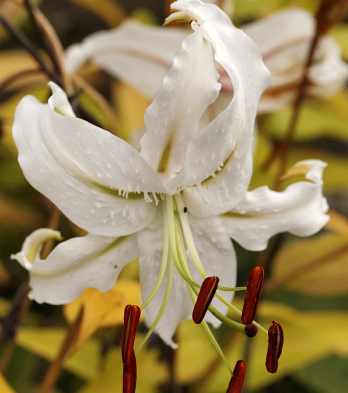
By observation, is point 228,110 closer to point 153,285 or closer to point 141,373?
point 153,285

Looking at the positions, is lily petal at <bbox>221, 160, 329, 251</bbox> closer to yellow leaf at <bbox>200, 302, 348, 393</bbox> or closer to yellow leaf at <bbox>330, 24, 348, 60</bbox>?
yellow leaf at <bbox>200, 302, 348, 393</bbox>

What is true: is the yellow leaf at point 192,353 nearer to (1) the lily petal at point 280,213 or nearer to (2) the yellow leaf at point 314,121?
(1) the lily petal at point 280,213

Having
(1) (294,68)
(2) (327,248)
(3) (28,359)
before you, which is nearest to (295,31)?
(1) (294,68)

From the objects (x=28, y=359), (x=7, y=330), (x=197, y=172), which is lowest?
(x=28, y=359)

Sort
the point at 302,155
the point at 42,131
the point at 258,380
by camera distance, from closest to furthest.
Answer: the point at 42,131 < the point at 258,380 < the point at 302,155

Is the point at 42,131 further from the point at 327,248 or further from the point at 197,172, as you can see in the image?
the point at 327,248
